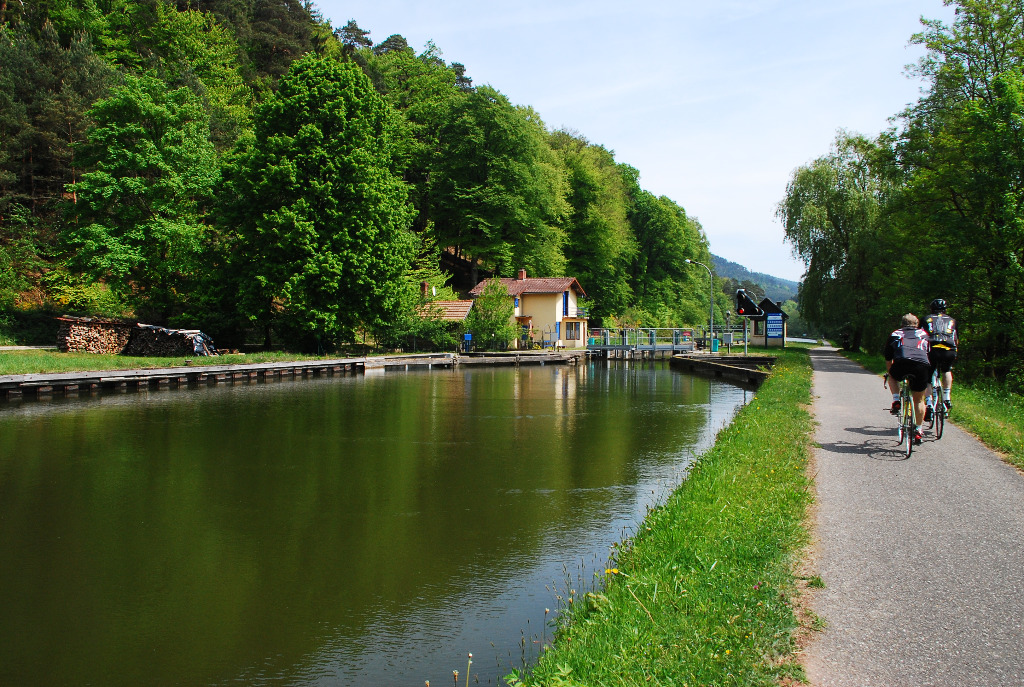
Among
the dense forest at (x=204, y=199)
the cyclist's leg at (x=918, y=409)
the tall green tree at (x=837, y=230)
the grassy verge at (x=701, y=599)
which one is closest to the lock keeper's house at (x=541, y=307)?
the dense forest at (x=204, y=199)

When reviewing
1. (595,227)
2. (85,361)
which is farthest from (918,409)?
(595,227)

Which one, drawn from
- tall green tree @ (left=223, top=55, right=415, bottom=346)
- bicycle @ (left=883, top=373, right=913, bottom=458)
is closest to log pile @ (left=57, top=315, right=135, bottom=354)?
tall green tree @ (left=223, top=55, right=415, bottom=346)

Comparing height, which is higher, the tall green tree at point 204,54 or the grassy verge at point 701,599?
the tall green tree at point 204,54

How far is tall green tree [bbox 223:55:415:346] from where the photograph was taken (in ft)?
110

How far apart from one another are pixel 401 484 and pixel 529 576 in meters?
3.99

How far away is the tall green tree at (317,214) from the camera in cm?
3350

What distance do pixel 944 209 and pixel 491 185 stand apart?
32.8 m

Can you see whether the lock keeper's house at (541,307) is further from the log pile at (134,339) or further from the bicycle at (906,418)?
the bicycle at (906,418)

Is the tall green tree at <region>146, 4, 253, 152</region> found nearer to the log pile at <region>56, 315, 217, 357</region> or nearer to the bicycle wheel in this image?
the log pile at <region>56, 315, 217, 357</region>

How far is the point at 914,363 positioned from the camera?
9625 mm

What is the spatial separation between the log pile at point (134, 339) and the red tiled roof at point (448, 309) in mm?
13403

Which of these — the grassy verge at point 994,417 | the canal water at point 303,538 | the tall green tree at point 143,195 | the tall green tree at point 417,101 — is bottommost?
the canal water at point 303,538

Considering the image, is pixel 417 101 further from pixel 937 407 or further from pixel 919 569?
pixel 919 569

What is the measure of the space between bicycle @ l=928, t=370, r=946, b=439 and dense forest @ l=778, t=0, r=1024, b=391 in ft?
38.9
